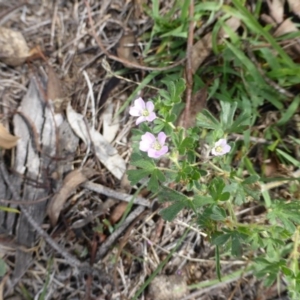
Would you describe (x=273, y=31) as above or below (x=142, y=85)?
above

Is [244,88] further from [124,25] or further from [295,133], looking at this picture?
[124,25]

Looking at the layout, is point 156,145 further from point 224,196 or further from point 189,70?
point 189,70

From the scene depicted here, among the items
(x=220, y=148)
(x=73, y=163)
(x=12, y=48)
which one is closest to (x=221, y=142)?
(x=220, y=148)

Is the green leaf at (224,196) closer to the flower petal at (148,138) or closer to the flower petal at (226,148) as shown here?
the flower petal at (226,148)

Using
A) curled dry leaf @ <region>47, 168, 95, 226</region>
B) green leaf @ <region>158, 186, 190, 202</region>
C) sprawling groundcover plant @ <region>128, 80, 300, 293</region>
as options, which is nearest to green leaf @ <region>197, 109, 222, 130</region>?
sprawling groundcover plant @ <region>128, 80, 300, 293</region>

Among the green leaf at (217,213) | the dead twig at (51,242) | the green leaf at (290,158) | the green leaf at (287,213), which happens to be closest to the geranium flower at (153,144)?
the green leaf at (217,213)

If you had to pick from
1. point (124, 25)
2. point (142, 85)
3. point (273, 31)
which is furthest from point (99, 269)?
point (273, 31)

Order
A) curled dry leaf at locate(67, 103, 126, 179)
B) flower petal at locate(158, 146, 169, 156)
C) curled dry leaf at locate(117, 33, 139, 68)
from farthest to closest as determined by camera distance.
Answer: curled dry leaf at locate(117, 33, 139, 68) → curled dry leaf at locate(67, 103, 126, 179) → flower petal at locate(158, 146, 169, 156)

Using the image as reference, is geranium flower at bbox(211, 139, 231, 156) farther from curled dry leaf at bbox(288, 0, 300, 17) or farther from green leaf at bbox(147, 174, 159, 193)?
curled dry leaf at bbox(288, 0, 300, 17)
